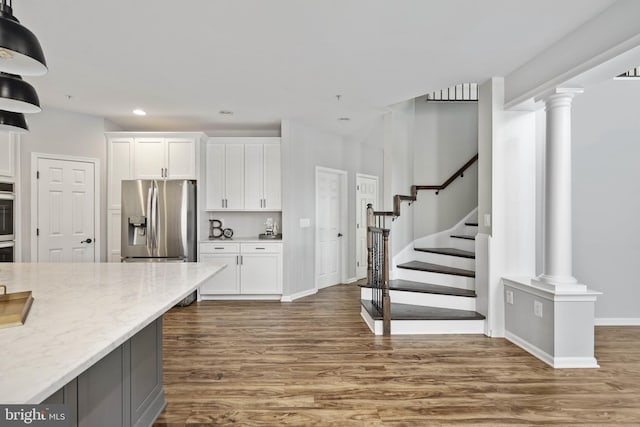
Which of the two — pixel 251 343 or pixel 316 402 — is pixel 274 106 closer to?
pixel 251 343

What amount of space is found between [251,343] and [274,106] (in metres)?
3.00

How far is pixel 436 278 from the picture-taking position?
4637 mm

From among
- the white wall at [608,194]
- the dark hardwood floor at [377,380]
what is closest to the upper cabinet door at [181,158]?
the dark hardwood floor at [377,380]

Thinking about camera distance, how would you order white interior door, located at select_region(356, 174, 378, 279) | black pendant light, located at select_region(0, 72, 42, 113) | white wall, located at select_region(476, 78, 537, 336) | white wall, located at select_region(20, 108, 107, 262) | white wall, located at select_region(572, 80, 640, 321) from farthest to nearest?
1. white interior door, located at select_region(356, 174, 378, 279)
2. white wall, located at select_region(20, 108, 107, 262)
3. white wall, located at select_region(572, 80, 640, 321)
4. white wall, located at select_region(476, 78, 537, 336)
5. black pendant light, located at select_region(0, 72, 42, 113)

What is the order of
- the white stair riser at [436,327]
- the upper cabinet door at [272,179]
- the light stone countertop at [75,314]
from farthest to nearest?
the upper cabinet door at [272,179] → the white stair riser at [436,327] → the light stone countertop at [75,314]

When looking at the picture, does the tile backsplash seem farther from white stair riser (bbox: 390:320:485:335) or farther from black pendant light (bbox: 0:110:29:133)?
black pendant light (bbox: 0:110:29:133)

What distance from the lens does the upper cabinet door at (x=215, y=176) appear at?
5922mm

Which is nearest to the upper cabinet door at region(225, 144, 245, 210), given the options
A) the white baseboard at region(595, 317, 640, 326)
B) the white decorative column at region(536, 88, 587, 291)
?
the white decorative column at region(536, 88, 587, 291)

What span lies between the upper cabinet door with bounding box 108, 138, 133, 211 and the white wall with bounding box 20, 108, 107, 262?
0.32ft

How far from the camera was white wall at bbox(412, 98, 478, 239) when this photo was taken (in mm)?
5453

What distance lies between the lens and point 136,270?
245cm

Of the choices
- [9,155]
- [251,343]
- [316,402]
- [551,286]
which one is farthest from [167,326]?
[551,286]

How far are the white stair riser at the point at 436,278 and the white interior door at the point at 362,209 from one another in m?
2.39

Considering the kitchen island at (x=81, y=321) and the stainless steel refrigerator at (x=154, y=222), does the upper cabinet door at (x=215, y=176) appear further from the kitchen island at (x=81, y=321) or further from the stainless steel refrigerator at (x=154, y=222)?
the kitchen island at (x=81, y=321)
